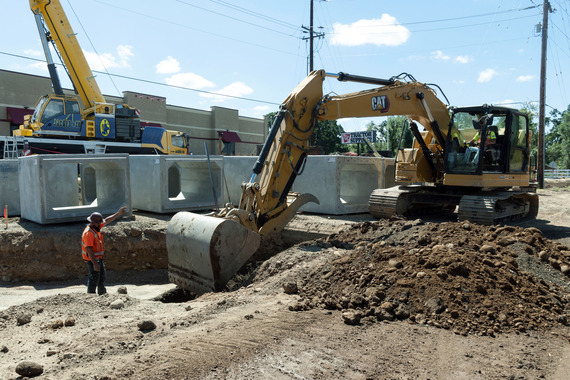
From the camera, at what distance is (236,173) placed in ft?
44.1

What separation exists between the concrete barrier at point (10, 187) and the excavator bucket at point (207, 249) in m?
6.71

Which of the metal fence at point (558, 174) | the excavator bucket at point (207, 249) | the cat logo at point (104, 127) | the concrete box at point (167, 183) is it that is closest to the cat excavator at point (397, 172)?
the excavator bucket at point (207, 249)

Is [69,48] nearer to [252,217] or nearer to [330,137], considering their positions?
[252,217]

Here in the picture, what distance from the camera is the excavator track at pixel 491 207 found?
880 cm

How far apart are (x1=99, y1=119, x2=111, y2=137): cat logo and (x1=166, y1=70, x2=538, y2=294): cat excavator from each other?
1289 cm

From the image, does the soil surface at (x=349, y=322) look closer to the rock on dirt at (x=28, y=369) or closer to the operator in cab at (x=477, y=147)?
the rock on dirt at (x=28, y=369)

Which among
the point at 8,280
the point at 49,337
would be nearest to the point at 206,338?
the point at 49,337

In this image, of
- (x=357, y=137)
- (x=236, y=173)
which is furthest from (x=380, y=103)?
(x=357, y=137)

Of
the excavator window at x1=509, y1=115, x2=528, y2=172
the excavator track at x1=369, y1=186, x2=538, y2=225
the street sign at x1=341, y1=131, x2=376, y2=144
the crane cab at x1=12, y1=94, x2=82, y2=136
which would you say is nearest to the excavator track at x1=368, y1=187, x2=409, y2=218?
the excavator track at x1=369, y1=186, x2=538, y2=225

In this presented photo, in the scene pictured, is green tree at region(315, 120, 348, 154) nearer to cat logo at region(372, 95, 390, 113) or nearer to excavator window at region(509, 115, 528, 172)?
excavator window at region(509, 115, 528, 172)

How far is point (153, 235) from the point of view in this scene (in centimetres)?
1001

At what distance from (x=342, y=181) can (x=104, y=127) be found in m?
11.1

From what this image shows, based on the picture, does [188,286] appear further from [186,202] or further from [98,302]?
[186,202]

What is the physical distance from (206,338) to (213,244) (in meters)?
2.61
